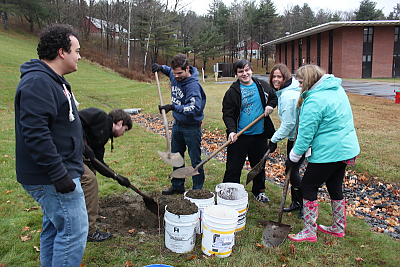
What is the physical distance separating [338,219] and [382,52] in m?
37.0

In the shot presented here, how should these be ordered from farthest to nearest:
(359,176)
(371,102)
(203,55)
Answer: (203,55) → (371,102) → (359,176)

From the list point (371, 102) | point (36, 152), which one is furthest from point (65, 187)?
point (371, 102)

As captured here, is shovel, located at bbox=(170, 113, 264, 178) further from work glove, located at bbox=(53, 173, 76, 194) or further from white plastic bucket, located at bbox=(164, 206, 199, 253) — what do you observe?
work glove, located at bbox=(53, 173, 76, 194)

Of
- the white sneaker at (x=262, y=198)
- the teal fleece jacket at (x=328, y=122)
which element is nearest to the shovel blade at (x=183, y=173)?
the white sneaker at (x=262, y=198)

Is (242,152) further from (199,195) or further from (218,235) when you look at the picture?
(218,235)

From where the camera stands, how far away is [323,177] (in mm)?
3180

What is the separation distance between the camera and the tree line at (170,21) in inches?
1339

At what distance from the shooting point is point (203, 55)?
48.3m

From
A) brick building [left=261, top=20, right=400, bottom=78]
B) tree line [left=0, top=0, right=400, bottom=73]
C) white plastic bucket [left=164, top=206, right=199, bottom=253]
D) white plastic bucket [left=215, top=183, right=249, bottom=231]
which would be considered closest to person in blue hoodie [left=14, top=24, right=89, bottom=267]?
white plastic bucket [left=164, top=206, right=199, bottom=253]

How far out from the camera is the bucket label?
3.00 metres

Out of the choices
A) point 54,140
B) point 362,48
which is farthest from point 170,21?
point 54,140

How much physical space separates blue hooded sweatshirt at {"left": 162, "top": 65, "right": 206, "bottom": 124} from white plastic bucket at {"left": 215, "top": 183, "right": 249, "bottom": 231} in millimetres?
1102

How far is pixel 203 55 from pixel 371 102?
3756cm

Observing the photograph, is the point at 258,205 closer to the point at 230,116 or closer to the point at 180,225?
the point at 230,116
